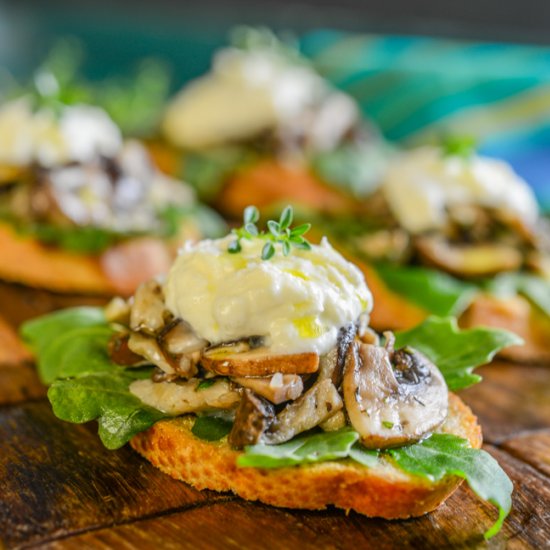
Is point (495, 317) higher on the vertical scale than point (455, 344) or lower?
lower

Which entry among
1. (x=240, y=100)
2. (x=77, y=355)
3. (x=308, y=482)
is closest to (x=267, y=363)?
(x=308, y=482)

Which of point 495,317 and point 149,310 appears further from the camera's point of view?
point 495,317

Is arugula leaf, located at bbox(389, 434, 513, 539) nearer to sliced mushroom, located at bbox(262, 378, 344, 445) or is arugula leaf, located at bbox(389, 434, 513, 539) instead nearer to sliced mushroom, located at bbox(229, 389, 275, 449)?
sliced mushroom, located at bbox(262, 378, 344, 445)

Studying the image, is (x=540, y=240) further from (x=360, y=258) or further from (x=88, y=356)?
(x=88, y=356)

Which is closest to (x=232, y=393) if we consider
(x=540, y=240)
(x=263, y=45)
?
(x=540, y=240)

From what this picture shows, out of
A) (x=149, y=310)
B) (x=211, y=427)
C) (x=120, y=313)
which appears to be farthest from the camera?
(x=120, y=313)

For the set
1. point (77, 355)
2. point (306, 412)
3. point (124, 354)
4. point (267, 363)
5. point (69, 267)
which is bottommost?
point (69, 267)

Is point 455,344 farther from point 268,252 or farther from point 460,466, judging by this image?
point 268,252

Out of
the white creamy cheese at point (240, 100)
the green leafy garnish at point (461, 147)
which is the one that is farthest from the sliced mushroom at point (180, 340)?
the white creamy cheese at point (240, 100)
